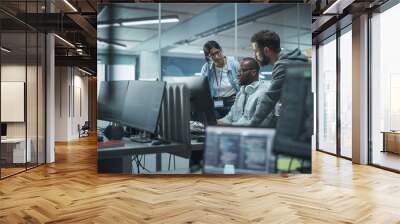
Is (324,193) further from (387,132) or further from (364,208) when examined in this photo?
(387,132)

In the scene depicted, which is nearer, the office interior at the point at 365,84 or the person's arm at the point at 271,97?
the person's arm at the point at 271,97

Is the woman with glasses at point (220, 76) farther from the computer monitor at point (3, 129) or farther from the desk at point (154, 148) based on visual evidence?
the computer monitor at point (3, 129)

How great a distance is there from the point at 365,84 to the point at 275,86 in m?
2.83

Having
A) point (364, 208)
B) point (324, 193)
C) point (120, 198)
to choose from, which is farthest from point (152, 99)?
point (364, 208)

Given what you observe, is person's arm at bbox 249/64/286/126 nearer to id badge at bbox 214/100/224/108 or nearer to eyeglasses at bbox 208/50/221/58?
id badge at bbox 214/100/224/108

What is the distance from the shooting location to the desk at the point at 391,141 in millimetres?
6959

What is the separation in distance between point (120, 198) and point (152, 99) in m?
1.94

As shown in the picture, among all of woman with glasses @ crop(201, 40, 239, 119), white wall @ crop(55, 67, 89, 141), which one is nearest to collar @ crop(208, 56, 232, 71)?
woman with glasses @ crop(201, 40, 239, 119)

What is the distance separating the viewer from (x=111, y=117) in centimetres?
634

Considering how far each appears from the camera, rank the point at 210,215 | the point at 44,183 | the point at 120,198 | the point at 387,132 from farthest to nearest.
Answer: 1. the point at 387,132
2. the point at 44,183
3. the point at 120,198
4. the point at 210,215

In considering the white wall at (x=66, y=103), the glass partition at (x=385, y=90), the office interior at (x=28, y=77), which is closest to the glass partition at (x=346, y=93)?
the glass partition at (x=385, y=90)

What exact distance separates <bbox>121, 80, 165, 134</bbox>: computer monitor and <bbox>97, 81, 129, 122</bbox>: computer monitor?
9cm

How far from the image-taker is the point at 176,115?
20.5 feet

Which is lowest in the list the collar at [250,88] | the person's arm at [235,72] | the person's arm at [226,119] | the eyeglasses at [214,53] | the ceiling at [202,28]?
the person's arm at [226,119]
